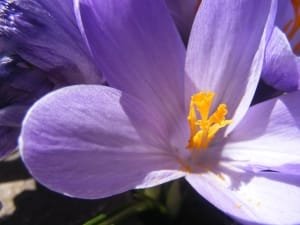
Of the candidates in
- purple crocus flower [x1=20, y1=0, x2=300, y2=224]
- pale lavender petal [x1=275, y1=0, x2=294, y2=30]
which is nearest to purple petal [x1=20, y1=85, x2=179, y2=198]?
purple crocus flower [x1=20, y1=0, x2=300, y2=224]

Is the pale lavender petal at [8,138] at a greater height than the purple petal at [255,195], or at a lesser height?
greater

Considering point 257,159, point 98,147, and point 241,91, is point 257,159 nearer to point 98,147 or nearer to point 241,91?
point 241,91

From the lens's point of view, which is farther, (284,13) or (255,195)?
(284,13)

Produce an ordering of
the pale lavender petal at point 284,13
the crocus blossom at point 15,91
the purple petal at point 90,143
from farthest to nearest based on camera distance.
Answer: the pale lavender petal at point 284,13 < the crocus blossom at point 15,91 < the purple petal at point 90,143

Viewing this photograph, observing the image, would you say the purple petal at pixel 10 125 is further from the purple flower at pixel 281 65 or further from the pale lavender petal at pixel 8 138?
the purple flower at pixel 281 65

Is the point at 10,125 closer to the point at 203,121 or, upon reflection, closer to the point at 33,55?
the point at 33,55

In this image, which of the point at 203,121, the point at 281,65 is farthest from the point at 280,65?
the point at 203,121

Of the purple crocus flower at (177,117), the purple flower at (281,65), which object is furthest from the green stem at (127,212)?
the purple flower at (281,65)
